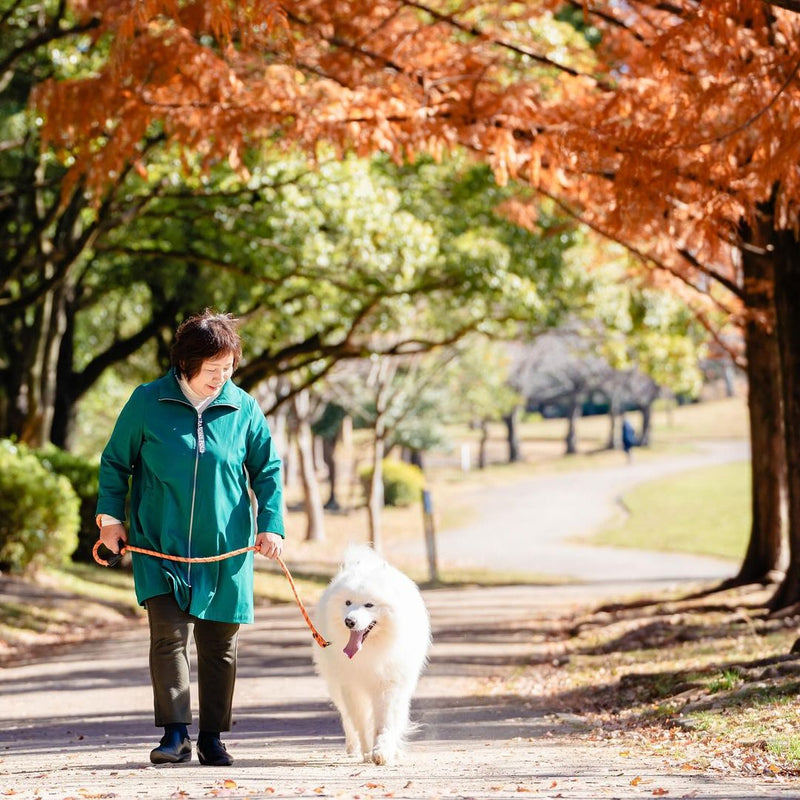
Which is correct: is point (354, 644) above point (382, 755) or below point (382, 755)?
above

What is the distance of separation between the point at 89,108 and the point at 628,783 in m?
7.23

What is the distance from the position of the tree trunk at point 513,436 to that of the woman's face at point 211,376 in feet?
184

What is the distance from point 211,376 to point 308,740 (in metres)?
2.77

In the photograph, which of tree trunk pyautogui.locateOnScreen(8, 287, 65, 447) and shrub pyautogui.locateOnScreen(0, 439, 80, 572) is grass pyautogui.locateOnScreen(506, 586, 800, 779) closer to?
shrub pyautogui.locateOnScreen(0, 439, 80, 572)

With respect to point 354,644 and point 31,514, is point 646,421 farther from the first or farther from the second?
point 354,644

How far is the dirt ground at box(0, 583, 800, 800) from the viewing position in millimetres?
5184

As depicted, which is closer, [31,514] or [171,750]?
[171,750]

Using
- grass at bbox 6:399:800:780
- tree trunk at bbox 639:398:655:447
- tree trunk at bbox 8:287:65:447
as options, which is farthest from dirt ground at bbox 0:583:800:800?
tree trunk at bbox 639:398:655:447

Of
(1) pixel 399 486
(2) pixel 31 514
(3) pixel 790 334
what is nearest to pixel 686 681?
(3) pixel 790 334

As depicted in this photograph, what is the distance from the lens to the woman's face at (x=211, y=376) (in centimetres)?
575

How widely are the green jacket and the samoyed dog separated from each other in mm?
543

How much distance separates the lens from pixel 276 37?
955 centimetres

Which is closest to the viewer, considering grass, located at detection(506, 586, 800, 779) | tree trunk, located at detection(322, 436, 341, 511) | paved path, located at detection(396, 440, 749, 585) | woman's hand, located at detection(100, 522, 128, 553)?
woman's hand, located at detection(100, 522, 128, 553)

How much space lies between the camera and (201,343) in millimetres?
5727
